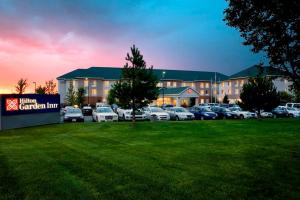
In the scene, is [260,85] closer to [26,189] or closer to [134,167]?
[134,167]

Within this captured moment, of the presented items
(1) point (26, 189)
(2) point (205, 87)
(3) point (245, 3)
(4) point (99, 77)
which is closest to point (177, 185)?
(1) point (26, 189)

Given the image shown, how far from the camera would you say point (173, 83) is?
94.4 metres

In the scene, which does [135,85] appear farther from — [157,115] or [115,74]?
[115,74]

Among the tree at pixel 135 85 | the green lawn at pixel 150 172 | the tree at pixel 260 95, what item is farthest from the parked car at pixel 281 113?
the green lawn at pixel 150 172

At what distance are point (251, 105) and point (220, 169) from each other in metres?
24.6

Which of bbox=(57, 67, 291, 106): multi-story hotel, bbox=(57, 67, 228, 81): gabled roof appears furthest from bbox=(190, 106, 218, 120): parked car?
bbox=(57, 67, 228, 81): gabled roof

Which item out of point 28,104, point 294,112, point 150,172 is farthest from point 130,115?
point 150,172

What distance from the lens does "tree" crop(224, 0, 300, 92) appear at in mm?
8648

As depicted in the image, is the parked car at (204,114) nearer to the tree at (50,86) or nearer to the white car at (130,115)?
the white car at (130,115)

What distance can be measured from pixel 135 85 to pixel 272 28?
49.1 ft

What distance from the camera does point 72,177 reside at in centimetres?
784

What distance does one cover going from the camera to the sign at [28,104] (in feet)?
70.0

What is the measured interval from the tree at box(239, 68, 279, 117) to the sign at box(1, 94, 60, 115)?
19.7 m

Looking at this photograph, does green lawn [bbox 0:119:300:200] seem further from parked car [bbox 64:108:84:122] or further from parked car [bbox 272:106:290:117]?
parked car [bbox 272:106:290:117]
